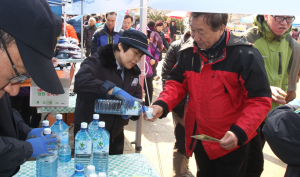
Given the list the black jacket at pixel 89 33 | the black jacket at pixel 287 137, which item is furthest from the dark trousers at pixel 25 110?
the black jacket at pixel 89 33

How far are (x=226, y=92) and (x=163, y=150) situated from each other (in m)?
2.70

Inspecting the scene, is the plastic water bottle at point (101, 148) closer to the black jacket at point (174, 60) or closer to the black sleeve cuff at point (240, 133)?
the black sleeve cuff at point (240, 133)

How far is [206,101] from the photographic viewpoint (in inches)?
83.4

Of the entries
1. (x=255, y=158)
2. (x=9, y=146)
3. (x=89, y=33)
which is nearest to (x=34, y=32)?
(x=9, y=146)

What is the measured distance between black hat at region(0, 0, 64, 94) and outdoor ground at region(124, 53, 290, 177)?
236 cm

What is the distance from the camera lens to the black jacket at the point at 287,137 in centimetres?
135

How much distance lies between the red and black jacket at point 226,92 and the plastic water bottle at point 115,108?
198mm

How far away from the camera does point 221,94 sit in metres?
2.06

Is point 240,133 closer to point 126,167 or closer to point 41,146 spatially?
point 126,167

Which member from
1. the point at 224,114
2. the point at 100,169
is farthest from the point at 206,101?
the point at 100,169

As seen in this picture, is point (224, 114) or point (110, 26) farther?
point (110, 26)

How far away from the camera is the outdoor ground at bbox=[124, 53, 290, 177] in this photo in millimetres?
3889

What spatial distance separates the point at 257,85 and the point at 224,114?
0.35 meters

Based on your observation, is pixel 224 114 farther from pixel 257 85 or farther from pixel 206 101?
pixel 257 85
